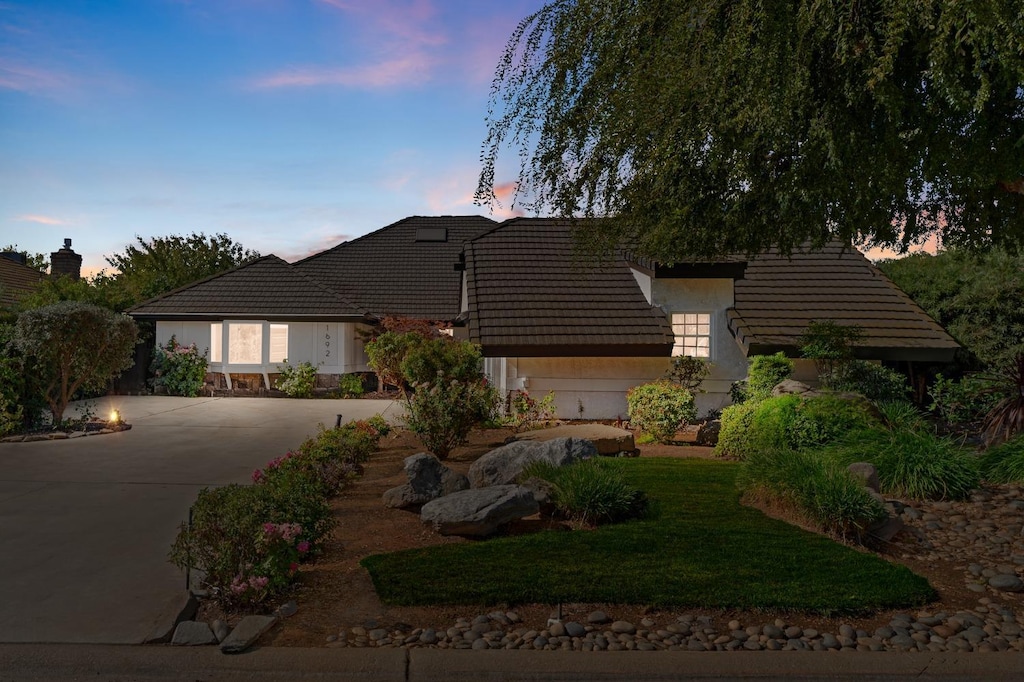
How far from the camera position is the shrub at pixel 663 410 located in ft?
41.9

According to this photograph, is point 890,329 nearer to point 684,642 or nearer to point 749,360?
point 749,360

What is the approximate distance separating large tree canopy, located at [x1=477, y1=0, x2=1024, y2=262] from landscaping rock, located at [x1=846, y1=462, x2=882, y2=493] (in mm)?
2773

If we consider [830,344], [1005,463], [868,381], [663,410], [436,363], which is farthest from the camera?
[830,344]

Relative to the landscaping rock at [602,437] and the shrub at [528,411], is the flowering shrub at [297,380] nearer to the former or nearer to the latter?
the shrub at [528,411]

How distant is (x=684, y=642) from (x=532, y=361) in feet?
35.7

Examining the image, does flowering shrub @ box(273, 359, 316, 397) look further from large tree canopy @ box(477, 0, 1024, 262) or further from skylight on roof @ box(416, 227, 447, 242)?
large tree canopy @ box(477, 0, 1024, 262)

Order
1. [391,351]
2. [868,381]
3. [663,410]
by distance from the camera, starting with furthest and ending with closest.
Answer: [868,381] → [663,410] → [391,351]

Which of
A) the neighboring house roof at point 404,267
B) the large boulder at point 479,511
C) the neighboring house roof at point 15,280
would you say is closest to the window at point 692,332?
the large boulder at point 479,511

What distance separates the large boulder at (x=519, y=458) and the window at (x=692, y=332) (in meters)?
7.62

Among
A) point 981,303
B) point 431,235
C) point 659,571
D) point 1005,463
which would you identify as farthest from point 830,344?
point 431,235

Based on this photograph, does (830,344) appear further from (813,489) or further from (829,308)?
(813,489)

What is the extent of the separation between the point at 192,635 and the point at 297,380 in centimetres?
1963

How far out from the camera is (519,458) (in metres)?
8.72

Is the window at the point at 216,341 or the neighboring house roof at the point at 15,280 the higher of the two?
the neighboring house roof at the point at 15,280
